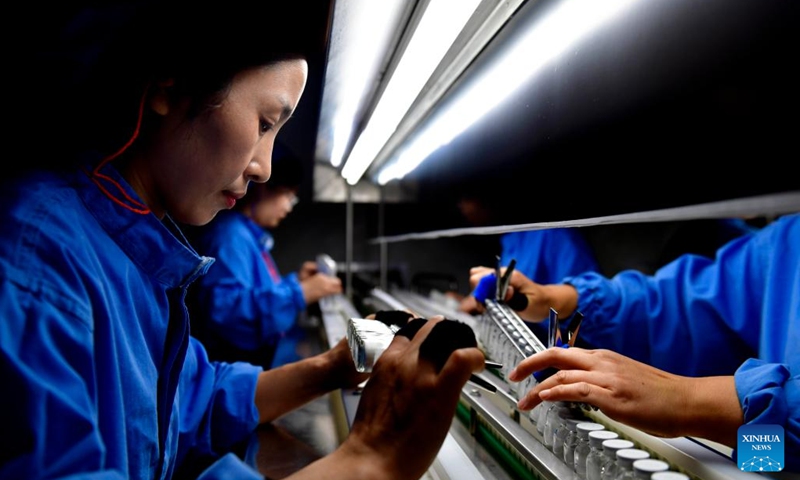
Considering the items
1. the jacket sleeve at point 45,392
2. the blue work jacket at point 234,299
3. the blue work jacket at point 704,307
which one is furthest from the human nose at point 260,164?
the blue work jacket at point 234,299

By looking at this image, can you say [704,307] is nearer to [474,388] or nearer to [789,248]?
[789,248]

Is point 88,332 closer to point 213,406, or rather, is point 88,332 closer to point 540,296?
point 213,406

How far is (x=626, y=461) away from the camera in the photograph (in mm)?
758

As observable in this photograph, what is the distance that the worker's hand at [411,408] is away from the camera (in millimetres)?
729

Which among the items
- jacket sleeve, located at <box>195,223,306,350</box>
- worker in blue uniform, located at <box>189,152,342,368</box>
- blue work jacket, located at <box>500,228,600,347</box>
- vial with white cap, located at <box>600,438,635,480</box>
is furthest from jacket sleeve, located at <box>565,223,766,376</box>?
jacket sleeve, located at <box>195,223,306,350</box>

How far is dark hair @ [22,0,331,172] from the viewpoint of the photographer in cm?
77

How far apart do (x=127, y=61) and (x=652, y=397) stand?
1.04 m

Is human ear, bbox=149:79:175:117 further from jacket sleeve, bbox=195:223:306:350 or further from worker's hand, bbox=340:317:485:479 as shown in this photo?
jacket sleeve, bbox=195:223:306:350

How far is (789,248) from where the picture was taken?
1.42m

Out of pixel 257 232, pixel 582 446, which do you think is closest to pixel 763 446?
pixel 582 446

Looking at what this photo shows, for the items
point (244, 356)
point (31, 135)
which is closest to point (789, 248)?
point (31, 135)

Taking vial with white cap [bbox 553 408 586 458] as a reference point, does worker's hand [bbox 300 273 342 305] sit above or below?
below

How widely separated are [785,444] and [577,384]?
0.35 meters

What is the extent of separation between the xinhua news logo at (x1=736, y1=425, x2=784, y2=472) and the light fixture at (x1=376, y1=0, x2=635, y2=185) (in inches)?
30.1
